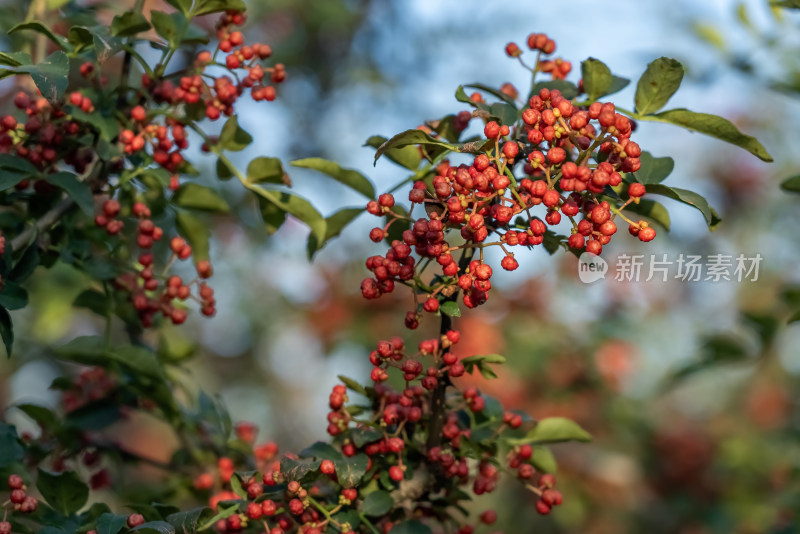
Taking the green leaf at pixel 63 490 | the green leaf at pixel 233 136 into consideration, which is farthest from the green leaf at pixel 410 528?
the green leaf at pixel 233 136

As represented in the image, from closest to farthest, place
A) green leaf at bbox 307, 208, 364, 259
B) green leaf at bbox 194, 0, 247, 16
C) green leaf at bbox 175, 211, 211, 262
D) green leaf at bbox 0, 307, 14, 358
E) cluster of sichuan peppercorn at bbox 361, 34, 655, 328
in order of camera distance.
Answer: cluster of sichuan peppercorn at bbox 361, 34, 655, 328 → green leaf at bbox 0, 307, 14, 358 → green leaf at bbox 194, 0, 247, 16 → green leaf at bbox 307, 208, 364, 259 → green leaf at bbox 175, 211, 211, 262

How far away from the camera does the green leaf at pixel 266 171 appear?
4.85ft

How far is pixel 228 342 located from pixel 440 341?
489 centimetres

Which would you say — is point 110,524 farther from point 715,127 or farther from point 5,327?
point 715,127

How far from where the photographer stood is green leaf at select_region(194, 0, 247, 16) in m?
1.40

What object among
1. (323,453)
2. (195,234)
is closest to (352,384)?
(323,453)

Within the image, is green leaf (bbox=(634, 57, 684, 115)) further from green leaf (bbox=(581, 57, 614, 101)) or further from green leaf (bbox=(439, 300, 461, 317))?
green leaf (bbox=(439, 300, 461, 317))

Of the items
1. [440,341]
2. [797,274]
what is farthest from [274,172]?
[797,274]

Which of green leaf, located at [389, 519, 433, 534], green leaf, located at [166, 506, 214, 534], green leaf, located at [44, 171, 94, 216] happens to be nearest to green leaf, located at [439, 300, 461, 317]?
green leaf, located at [389, 519, 433, 534]

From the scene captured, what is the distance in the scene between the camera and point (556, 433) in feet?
4.66

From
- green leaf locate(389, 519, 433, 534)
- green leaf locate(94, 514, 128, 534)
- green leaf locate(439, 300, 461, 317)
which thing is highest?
green leaf locate(439, 300, 461, 317)

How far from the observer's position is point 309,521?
1.17 metres

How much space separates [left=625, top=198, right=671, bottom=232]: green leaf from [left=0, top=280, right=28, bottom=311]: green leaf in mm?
887

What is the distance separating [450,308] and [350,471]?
27 centimetres
